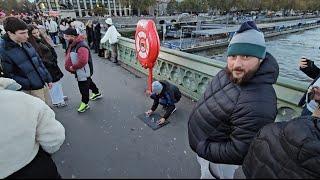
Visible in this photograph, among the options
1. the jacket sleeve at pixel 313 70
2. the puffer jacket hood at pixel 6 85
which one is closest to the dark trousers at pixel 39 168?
the puffer jacket hood at pixel 6 85

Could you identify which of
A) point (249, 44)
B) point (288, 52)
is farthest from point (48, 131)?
point (288, 52)

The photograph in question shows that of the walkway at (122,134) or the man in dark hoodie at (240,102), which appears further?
the walkway at (122,134)

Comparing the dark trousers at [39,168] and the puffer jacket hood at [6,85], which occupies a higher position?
the puffer jacket hood at [6,85]

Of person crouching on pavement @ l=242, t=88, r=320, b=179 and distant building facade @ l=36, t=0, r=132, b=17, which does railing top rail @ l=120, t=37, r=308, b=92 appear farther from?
distant building facade @ l=36, t=0, r=132, b=17

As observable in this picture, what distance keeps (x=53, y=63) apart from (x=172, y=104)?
8.15 feet

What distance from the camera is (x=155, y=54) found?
4859 millimetres

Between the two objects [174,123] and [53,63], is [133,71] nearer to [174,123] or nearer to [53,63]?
[53,63]

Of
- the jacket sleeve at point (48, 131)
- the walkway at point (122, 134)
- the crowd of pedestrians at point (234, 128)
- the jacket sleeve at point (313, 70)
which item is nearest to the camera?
the crowd of pedestrians at point (234, 128)

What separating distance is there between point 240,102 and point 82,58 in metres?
3.35

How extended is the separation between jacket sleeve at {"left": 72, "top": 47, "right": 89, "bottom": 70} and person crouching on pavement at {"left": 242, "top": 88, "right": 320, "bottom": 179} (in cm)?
349

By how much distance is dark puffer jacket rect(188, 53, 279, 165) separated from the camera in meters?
1.53

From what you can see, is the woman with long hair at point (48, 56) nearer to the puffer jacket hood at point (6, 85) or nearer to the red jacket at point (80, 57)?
the red jacket at point (80, 57)

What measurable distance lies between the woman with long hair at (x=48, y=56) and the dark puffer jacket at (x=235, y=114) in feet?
11.9

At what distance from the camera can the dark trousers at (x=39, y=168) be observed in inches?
68.1
